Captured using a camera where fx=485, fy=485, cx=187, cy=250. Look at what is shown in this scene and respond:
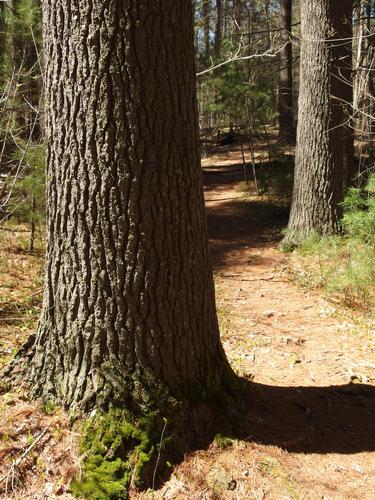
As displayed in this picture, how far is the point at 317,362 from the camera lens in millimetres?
4867

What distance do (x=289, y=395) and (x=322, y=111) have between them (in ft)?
17.5

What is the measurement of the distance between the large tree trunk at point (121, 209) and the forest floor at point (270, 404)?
0.40 metres

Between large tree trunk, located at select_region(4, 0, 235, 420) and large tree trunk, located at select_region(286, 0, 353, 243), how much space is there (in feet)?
17.4

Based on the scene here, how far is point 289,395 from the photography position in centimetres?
406

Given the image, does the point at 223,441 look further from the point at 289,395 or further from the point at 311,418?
the point at 289,395

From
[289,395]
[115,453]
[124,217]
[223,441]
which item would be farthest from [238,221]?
[115,453]

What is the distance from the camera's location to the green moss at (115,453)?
9.12 ft

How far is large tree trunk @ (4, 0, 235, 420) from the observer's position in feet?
8.87

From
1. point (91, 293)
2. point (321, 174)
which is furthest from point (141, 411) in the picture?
point (321, 174)

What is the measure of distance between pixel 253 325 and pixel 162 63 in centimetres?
374

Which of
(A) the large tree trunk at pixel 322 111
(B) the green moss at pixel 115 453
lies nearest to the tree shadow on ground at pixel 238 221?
(A) the large tree trunk at pixel 322 111

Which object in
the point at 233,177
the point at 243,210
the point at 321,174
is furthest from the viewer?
the point at 233,177

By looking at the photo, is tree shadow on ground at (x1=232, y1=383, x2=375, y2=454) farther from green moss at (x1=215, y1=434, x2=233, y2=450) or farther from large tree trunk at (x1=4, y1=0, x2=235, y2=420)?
large tree trunk at (x1=4, y1=0, x2=235, y2=420)

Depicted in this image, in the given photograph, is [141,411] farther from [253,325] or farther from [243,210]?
[243,210]
